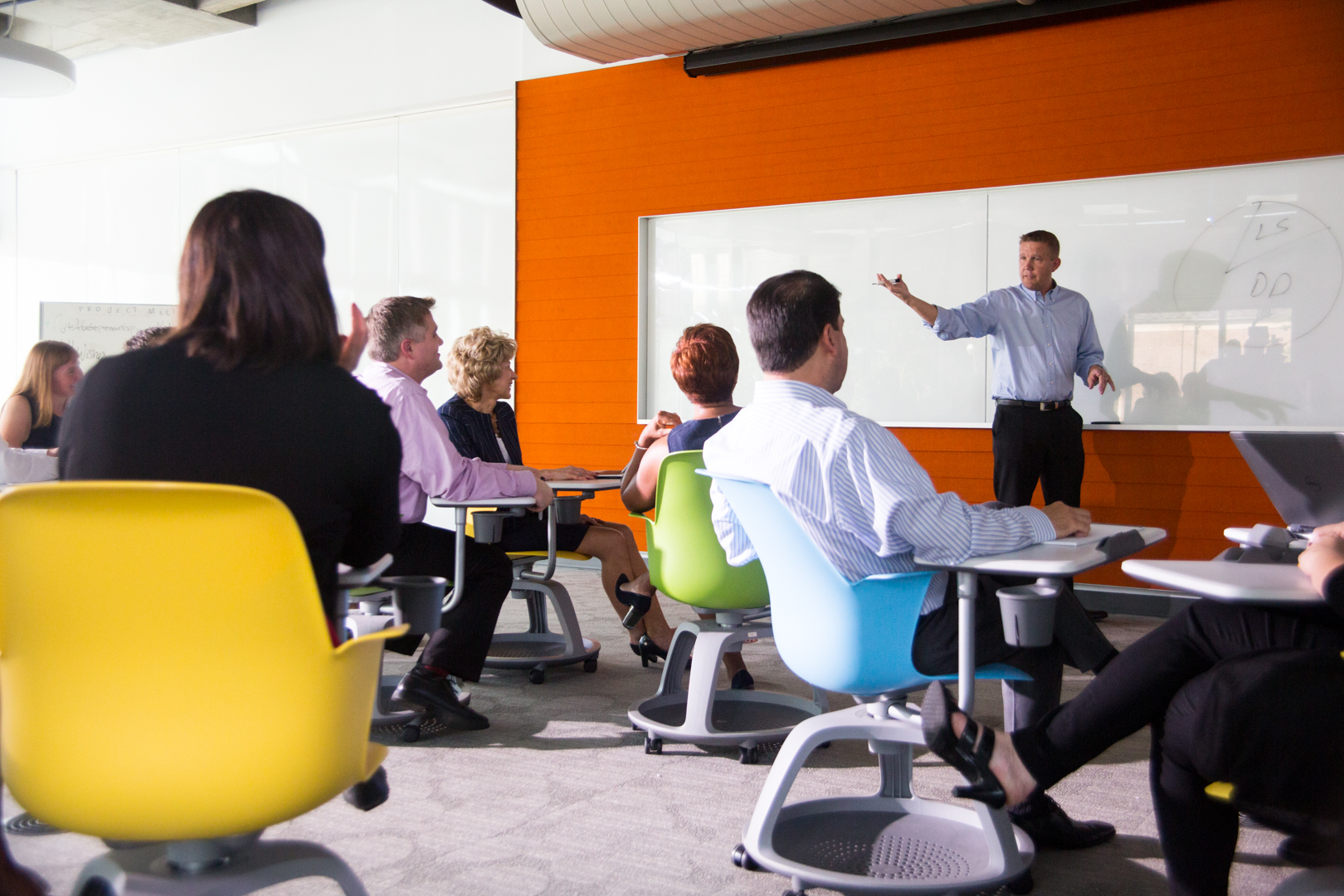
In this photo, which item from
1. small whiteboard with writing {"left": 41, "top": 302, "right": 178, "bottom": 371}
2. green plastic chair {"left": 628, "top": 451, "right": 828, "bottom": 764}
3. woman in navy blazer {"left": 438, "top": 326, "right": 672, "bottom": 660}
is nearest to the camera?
green plastic chair {"left": 628, "top": 451, "right": 828, "bottom": 764}

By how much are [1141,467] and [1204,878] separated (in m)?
3.65

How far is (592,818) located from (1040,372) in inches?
129

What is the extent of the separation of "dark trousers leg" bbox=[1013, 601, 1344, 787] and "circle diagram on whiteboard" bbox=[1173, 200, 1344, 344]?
355 cm

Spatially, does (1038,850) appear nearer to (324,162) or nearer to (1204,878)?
(1204,878)

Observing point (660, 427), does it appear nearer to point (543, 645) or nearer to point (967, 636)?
point (543, 645)

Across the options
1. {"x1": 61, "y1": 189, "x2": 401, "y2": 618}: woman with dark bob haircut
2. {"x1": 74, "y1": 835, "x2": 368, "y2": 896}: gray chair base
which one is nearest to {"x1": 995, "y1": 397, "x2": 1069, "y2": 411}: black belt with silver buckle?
{"x1": 61, "y1": 189, "x2": 401, "y2": 618}: woman with dark bob haircut

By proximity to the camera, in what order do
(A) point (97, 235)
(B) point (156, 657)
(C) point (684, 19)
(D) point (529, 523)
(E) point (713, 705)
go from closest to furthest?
(B) point (156, 657), (E) point (713, 705), (D) point (529, 523), (C) point (684, 19), (A) point (97, 235)

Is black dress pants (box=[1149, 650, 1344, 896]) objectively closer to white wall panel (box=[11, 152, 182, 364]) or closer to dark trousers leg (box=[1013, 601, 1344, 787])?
dark trousers leg (box=[1013, 601, 1344, 787])

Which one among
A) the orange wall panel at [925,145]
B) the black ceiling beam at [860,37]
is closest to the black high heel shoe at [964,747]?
the orange wall panel at [925,145]

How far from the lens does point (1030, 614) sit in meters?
1.69

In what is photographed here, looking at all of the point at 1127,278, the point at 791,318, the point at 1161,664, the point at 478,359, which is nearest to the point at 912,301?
the point at 1127,278

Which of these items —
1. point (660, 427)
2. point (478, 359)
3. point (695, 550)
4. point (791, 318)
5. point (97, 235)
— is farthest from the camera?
point (97, 235)

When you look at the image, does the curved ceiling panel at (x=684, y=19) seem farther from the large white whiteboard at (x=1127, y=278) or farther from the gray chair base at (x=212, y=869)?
the gray chair base at (x=212, y=869)

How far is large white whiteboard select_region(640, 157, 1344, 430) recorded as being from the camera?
4656 mm
